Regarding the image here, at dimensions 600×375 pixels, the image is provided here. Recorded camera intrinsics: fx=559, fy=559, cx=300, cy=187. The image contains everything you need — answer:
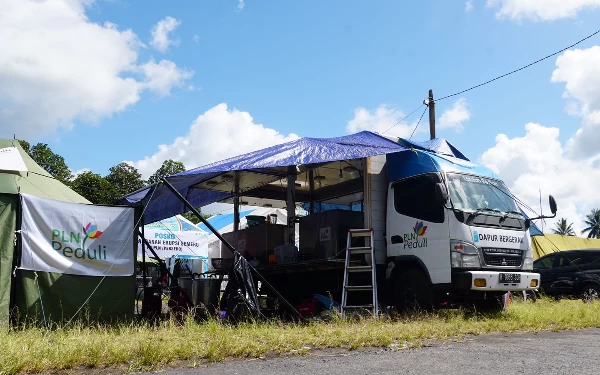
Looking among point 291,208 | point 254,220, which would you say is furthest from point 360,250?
point 254,220

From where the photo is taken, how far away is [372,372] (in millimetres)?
4824

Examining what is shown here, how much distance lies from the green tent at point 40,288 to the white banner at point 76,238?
0.12 meters

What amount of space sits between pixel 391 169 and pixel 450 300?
2.47 m

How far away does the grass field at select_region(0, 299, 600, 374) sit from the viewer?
514 centimetres

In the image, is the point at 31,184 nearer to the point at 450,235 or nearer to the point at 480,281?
the point at 450,235

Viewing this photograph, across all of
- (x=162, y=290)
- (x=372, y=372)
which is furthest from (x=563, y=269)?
(x=372, y=372)

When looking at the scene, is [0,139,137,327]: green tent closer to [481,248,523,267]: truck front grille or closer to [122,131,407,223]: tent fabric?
[122,131,407,223]: tent fabric

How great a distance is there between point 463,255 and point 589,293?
6.97m

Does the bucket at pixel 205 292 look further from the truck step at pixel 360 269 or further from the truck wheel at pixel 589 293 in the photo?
the truck wheel at pixel 589 293

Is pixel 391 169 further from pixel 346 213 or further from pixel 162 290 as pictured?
pixel 162 290

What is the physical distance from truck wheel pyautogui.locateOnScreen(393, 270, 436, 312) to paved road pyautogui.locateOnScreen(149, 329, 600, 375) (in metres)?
2.24

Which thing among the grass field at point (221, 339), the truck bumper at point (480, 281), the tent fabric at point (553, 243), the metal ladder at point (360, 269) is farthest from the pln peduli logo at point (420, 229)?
the tent fabric at point (553, 243)

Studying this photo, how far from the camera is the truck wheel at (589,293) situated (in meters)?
13.2

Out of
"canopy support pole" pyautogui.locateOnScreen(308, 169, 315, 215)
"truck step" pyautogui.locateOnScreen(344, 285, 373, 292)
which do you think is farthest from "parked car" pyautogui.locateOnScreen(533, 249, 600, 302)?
"truck step" pyautogui.locateOnScreen(344, 285, 373, 292)
